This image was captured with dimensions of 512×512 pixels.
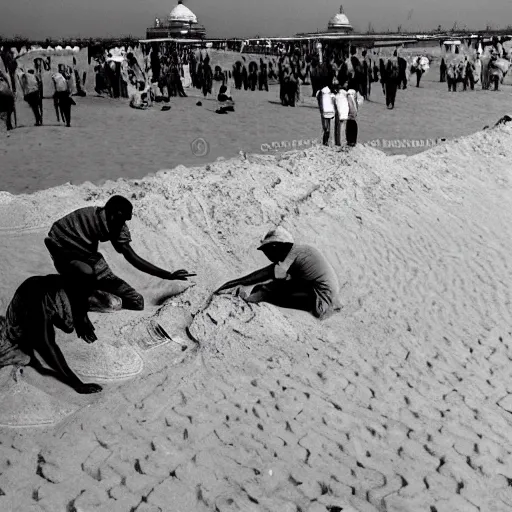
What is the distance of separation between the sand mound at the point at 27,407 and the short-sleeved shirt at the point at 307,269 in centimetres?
228

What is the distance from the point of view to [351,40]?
38.7 meters

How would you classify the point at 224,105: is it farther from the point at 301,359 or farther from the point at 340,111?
the point at 301,359

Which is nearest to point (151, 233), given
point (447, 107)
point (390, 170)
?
point (390, 170)

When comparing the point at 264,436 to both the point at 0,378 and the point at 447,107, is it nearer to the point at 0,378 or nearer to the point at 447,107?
the point at 0,378

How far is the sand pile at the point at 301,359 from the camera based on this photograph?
3979mm

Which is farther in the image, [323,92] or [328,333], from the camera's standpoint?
[323,92]

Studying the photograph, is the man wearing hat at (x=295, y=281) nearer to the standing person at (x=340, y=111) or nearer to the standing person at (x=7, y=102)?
the standing person at (x=340, y=111)

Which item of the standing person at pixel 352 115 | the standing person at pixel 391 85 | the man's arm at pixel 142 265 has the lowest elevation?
the man's arm at pixel 142 265

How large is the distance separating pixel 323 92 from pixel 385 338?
7.91 metres

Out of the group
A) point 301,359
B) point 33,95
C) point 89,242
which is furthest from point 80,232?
point 33,95

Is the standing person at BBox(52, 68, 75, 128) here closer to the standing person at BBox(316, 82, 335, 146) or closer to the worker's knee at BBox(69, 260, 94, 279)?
the standing person at BBox(316, 82, 335, 146)

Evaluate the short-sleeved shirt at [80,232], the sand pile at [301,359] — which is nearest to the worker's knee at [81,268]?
the short-sleeved shirt at [80,232]

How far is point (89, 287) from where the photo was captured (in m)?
5.03

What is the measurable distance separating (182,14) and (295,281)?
53509mm
